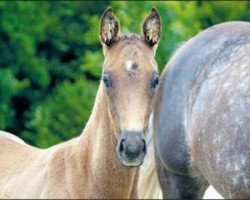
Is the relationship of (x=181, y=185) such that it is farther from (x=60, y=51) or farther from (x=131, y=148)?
(x=60, y=51)

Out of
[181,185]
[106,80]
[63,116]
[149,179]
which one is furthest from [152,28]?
[63,116]

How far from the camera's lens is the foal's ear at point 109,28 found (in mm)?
5305

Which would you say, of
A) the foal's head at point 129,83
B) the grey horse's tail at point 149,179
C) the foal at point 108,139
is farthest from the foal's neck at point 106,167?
the grey horse's tail at point 149,179

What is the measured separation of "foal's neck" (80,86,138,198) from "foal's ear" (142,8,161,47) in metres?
0.38

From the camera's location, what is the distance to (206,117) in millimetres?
6016

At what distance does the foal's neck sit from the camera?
5.25m

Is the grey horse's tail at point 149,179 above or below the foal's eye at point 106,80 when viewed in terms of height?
below

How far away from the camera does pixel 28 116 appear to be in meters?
17.5

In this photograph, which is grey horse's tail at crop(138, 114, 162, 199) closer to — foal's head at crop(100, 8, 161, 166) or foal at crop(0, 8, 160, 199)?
foal at crop(0, 8, 160, 199)

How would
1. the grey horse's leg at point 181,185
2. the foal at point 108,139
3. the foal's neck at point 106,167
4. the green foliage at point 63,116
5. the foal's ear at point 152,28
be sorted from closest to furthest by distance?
1. the foal at point 108,139
2. the foal's neck at point 106,167
3. the foal's ear at point 152,28
4. the grey horse's leg at point 181,185
5. the green foliage at point 63,116

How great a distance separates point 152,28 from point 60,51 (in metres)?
14.8

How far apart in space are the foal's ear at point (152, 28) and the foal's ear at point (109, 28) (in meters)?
0.17

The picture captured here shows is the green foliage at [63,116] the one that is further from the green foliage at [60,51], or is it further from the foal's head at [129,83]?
the foal's head at [129,83]

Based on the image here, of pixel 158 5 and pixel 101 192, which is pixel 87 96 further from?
pixel 101 192
